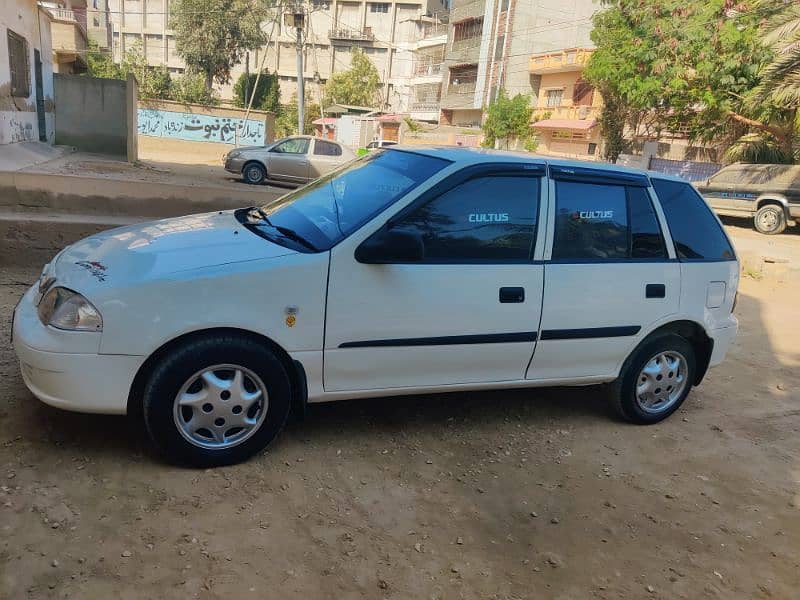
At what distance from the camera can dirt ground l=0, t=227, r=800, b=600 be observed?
260 centimetres

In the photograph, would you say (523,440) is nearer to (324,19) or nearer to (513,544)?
(513,544)

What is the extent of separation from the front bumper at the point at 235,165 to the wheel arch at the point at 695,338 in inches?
600

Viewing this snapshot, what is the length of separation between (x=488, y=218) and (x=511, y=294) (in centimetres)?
45

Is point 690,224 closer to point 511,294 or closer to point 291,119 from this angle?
point 511,294

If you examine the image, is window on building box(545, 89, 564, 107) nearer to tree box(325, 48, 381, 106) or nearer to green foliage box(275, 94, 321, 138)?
green foliage box(275, 94, 321, 138)

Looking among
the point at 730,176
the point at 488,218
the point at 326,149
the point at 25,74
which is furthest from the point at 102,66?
the point at 488,218

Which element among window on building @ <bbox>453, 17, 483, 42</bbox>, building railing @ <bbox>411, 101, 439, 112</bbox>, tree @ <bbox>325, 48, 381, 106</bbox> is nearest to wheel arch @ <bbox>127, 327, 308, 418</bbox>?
window on building @ <bbox>453, 17, 483, 42</bbox>

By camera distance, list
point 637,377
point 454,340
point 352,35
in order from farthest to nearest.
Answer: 1. point 352,35
2. point 637,377
3. point 454,340

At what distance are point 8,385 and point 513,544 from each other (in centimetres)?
304

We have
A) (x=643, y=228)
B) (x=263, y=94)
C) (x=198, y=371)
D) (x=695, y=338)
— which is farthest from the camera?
(x=263, y=94)

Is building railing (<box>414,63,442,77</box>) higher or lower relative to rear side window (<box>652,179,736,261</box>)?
higher

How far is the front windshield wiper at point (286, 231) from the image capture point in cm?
334

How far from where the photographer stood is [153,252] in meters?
3.22

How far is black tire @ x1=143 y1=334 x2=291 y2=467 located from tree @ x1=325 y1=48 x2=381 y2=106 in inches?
2331
